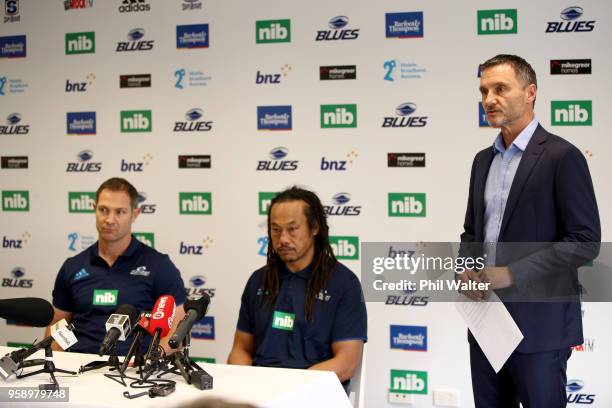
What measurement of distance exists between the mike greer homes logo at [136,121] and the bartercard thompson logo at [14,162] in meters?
0.76

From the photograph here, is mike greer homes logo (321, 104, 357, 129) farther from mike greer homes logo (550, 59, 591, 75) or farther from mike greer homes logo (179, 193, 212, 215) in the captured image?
mike greer homes logo (550, 59, 591, 75)

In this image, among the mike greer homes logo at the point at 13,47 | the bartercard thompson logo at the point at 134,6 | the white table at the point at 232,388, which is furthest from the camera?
the mike greer homes logo at the point at 13,47

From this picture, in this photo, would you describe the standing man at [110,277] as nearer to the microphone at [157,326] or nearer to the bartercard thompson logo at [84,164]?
the microphone at [157,326]

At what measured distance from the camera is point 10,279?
4.82 metres

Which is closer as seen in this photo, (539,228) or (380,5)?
(539,228)

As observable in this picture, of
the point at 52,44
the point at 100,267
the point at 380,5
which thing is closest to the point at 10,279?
the point at 52,44

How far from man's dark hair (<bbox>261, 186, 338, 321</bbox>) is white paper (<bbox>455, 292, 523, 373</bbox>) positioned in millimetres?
617

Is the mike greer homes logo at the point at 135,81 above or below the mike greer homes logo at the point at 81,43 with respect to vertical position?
below

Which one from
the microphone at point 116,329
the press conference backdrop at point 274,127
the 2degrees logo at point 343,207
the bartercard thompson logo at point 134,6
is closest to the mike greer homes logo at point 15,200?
the press conference backdrop at point 274,127

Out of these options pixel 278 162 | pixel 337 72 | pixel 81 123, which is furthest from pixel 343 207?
pixel 81 123

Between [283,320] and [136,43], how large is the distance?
247cm

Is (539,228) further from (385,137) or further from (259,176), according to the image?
(259,176)

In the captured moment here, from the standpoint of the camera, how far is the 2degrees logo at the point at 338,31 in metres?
4.13

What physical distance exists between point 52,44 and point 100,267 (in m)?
2.09
